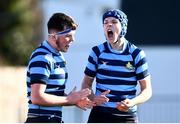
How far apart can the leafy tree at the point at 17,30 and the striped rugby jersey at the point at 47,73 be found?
27113 mm

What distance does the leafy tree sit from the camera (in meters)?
36.6

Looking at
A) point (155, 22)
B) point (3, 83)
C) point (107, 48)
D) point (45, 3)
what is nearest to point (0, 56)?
point (45, 3)

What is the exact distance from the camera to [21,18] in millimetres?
37312

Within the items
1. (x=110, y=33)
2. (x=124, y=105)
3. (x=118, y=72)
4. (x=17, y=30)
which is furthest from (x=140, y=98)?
(x=17, y=30)

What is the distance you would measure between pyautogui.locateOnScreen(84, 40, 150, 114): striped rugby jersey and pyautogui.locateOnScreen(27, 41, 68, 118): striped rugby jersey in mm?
404

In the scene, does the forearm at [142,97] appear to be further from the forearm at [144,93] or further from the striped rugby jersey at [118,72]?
the striped rugby jersey at [118,72]

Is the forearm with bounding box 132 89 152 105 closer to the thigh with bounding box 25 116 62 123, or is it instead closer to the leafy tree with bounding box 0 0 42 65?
the thigh with bounding box 25 116 62 123

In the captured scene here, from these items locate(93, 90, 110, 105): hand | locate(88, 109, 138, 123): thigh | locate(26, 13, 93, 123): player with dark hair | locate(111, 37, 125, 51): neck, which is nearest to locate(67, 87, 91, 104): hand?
locate(26, 13, 93, 123): player with dark hair

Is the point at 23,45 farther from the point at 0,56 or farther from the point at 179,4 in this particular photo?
the point at 179,4

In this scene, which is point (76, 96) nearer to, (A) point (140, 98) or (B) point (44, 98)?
(B) point (44, 98)

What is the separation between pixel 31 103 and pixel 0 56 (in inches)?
1110

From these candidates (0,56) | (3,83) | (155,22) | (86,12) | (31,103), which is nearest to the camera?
(31,103)

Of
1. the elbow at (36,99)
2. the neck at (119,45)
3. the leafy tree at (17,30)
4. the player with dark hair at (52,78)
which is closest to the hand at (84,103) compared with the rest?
the player with dark hair at (52,78)

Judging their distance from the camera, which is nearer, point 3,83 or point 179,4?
point 3,83
